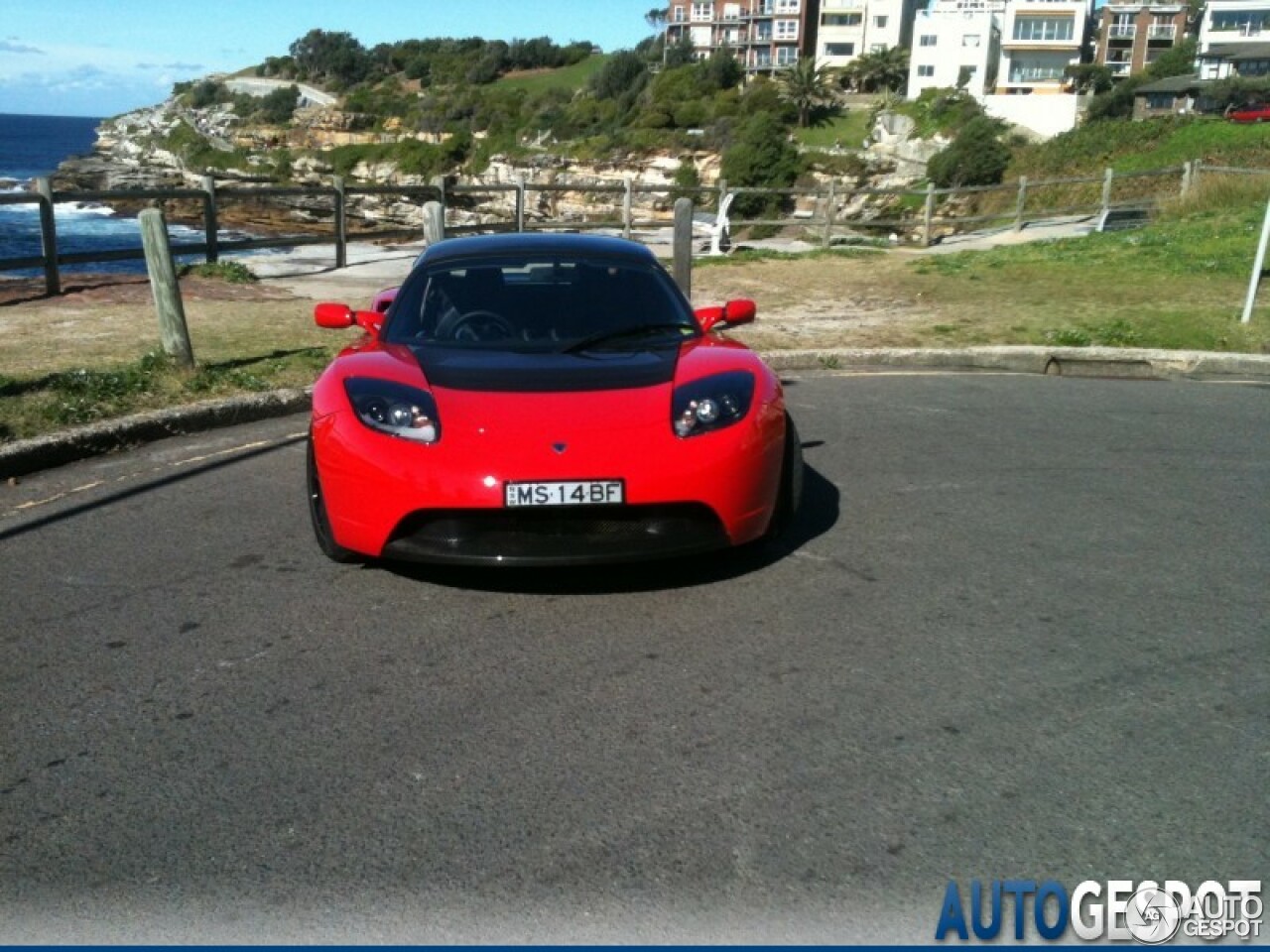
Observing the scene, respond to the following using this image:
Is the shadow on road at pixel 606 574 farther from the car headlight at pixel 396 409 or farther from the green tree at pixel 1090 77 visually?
the green tree at pixel 1090 77

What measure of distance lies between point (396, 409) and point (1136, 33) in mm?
114920

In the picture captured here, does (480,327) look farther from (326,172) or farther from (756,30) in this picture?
(756,30)

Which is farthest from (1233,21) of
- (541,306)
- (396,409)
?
(396,409)

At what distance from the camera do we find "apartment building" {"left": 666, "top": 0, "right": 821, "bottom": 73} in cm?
11488

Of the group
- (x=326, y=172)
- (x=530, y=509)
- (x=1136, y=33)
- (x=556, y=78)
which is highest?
(x=1136, y=33)

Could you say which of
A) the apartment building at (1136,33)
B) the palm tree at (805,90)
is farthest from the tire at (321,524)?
the apartment building at (1136,33)

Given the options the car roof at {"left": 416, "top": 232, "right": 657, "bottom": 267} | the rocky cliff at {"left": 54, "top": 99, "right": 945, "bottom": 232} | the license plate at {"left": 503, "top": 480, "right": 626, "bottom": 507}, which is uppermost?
the car roof at {"left": 416, "top": 232, "right": 657, "bottom": 267}

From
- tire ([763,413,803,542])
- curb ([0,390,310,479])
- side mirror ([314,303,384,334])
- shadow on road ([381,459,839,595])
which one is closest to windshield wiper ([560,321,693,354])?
tire ([763,413,803,542])

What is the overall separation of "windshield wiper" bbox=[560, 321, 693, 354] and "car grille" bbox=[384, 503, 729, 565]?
1.14 m

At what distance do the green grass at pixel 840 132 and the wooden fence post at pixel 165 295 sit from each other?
78280 millimetres

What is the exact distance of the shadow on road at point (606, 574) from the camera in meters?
5.21

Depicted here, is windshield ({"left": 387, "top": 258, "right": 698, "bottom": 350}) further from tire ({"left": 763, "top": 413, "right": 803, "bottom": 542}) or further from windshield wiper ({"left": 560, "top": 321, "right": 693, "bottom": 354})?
tire ({"left": 763, "top": 413, "right": 803, "bottom": 542})

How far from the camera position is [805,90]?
92.0 m

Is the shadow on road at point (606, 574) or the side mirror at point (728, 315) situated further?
the side mirror at point (728, 315)
